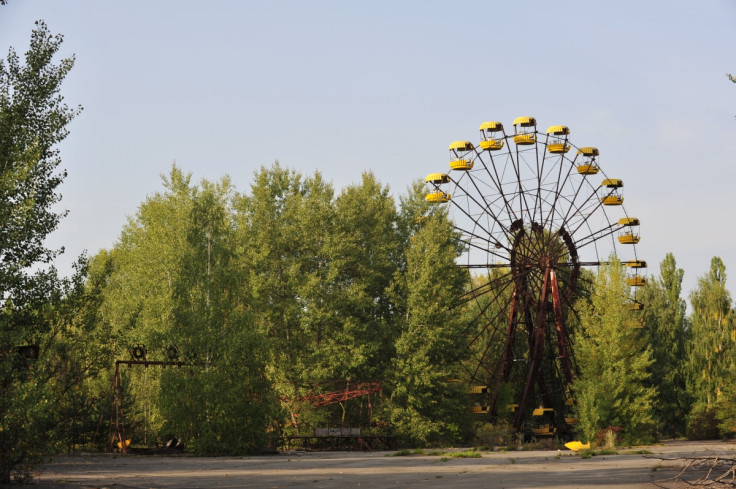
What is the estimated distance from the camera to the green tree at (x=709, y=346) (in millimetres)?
52875

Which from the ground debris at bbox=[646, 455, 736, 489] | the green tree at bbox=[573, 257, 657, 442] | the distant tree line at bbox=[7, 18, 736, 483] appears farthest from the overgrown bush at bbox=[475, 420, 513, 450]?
the ground debris at bbox=[646, 455, 736, 489]

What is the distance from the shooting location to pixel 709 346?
5409 cm

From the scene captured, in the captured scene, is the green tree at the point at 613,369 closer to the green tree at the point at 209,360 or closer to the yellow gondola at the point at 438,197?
the yellow gondola at the point at 438,197

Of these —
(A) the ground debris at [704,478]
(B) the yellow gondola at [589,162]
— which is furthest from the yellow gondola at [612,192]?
(A) the ground debris at [704,478]

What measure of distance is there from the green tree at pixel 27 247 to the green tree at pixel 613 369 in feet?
80.7

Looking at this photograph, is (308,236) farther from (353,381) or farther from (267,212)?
(353,381)

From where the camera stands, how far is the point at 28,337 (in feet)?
58.3

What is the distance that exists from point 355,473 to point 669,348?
134 feet

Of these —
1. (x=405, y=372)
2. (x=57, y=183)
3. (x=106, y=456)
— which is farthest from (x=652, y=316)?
(x=57, y=183)

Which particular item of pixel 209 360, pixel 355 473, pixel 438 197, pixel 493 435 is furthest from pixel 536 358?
pixel 355 473

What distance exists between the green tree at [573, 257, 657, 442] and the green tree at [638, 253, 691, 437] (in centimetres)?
1386

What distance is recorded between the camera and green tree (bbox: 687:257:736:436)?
52875 millimetres

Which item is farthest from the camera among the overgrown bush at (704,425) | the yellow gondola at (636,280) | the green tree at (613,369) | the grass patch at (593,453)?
the overgrown bush at (704,425)

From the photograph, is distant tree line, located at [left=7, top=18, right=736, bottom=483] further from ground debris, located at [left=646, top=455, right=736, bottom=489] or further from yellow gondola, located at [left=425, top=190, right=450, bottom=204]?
ground debris, located at [left=646, top=455, right=736, bottom=489]
